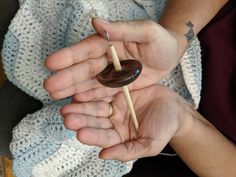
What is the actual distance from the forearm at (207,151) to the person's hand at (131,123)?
4 centimetres

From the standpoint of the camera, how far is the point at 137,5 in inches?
30.3

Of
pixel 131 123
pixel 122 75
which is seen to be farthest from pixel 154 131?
pixel 122 75

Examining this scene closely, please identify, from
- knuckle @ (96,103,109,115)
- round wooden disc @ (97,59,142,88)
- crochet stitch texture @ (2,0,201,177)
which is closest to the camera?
round wooden disc @ (97,59,142,88)

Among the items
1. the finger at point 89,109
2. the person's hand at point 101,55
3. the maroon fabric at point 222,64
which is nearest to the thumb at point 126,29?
the person's hand at point 101,55

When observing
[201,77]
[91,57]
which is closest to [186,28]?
[201,77]

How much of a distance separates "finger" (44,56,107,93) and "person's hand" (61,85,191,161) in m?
0.03

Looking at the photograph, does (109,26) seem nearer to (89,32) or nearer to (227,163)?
(89,32)

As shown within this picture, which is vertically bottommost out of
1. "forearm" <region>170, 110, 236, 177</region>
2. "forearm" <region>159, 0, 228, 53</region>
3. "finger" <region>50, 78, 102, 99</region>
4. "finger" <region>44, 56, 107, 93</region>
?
"forearm" <region>170, 110, 236, 177</region>

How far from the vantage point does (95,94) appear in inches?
24.6

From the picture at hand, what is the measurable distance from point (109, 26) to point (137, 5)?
0.81ft

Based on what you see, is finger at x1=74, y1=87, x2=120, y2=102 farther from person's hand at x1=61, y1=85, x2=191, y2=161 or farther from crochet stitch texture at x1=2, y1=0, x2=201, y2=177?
crochet stitch texture at x1=2, y1=0, x2=201, y2=177

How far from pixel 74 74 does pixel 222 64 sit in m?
0.31

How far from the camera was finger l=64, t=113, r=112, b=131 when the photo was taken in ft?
1.83

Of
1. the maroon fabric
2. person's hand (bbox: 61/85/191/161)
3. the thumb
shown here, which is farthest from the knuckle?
the maroon fabric
